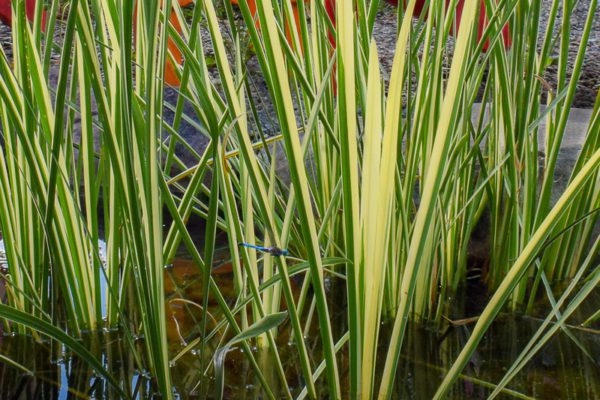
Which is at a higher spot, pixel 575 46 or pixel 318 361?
pixel 318 361

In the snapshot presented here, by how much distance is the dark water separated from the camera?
78cm

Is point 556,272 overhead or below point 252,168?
below

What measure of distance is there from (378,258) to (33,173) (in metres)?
0.37

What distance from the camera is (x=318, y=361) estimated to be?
33.9 inches

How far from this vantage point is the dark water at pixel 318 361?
0.78 meters

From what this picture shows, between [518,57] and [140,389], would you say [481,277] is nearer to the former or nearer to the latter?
[518,57]

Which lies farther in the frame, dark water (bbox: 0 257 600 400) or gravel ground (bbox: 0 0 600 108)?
gravel ground (bbox: 0 0 600 108)

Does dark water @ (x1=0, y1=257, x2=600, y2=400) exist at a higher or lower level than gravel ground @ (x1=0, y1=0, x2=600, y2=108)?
higher

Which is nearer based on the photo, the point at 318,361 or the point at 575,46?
the point at 318,361

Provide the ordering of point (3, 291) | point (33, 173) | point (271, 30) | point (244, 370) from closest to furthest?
point (271, 30) → point (33, 173) → point (244, 370) → point (3, 291)

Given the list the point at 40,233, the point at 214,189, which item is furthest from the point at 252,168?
the point at 40,233

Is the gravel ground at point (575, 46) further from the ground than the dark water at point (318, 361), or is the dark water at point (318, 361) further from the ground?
the dark water at point (318, 361)

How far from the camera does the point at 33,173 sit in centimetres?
71

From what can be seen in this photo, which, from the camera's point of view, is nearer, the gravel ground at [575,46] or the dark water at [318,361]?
the dark water at [318,361]
